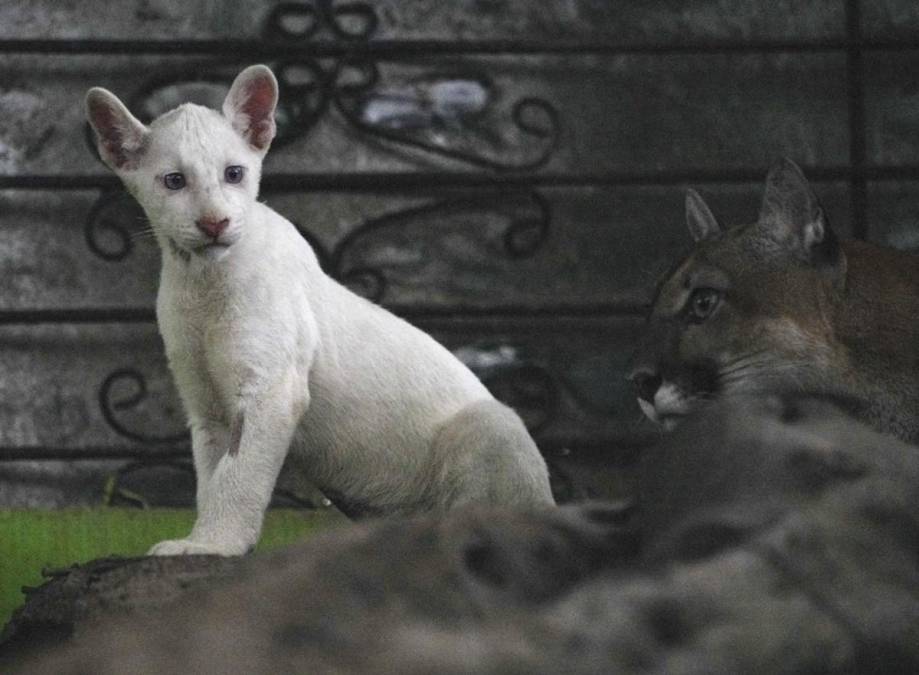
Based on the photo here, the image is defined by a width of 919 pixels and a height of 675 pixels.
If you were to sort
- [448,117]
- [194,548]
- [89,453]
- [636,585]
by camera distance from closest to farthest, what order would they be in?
[636,585], [194,548], [89,453], [448,117]

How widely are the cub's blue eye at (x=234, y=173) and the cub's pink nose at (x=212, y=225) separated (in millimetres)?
109

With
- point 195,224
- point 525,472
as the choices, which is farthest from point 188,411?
point 525,472

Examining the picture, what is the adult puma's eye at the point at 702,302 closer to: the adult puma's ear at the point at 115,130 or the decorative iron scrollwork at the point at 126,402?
the adult puma's ear at the point at 115,130

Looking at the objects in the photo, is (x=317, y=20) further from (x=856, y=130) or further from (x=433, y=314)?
(x=856, y=130)

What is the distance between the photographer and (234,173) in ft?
7.68

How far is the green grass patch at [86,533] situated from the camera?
298 cm

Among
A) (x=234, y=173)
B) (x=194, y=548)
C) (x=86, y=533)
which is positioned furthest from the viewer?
(x=86, y=533)

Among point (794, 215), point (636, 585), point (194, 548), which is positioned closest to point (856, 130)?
point (794, 215)

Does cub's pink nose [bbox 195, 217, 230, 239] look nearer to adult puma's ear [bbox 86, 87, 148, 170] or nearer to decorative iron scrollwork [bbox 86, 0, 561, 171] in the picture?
adult puma's ear [bbox 86, 87, 148, 170]

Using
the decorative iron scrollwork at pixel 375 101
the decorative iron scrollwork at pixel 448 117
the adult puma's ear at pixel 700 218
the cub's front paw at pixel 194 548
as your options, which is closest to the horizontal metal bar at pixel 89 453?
the decorative iron scrollwork at pixel 375 101

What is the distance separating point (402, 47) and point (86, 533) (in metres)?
1.45

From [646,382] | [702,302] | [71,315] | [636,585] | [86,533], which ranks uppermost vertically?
[636,585]

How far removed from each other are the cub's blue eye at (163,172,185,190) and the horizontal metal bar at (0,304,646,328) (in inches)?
55.5

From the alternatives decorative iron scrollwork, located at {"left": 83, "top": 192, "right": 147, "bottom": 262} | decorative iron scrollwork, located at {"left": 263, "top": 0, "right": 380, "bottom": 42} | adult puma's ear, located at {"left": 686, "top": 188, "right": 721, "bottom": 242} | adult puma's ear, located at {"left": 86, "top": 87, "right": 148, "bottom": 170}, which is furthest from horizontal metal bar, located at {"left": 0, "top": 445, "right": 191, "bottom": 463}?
adult puma's ear, located at {"left": 686, "top": 188, "right": 721, "bottom": 242}
